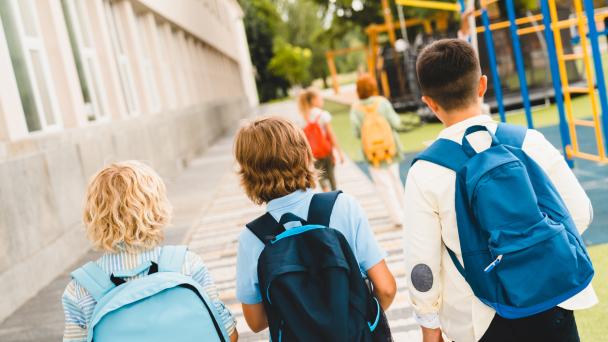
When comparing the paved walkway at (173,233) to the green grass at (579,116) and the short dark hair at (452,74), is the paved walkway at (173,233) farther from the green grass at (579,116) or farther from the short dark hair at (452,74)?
the green grass at (579,116)

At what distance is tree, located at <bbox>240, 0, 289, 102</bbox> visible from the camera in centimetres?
6824

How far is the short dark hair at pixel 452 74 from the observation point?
7.33 feet

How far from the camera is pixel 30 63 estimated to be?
8.12m

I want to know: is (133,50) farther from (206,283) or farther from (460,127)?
(460,127)

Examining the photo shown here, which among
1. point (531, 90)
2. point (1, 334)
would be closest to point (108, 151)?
point (1, 334)

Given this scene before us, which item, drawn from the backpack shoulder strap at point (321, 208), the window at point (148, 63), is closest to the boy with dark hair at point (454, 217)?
the backpack shoulder strap at point (321, 208)

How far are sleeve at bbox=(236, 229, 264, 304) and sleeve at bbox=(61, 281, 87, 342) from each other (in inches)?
20.5

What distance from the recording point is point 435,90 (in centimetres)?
227

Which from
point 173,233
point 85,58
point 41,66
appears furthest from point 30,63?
point 85,58

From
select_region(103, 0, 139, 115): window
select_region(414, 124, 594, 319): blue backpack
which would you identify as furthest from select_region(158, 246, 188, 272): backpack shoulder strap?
select_region(103, 0, 139, 115): window

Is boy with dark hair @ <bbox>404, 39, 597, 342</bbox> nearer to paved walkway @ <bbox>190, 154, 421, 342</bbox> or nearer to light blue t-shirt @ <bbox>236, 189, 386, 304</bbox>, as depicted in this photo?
light blue t-shirt @ <bbox>236, 189, 386, 304</bbox>

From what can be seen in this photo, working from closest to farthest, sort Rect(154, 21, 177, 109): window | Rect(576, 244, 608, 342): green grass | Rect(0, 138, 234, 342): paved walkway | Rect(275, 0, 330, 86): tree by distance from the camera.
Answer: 1. Rect(576, 244, 608, 342): green grass
2. Rect(0, 138, 234, 342): paved walkway
3. Rect(154, 21, 177, 109): window
4. Rect(275, 0, 330, 86): tree

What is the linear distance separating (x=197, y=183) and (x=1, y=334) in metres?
8.03

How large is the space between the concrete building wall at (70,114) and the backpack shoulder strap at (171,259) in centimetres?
126
